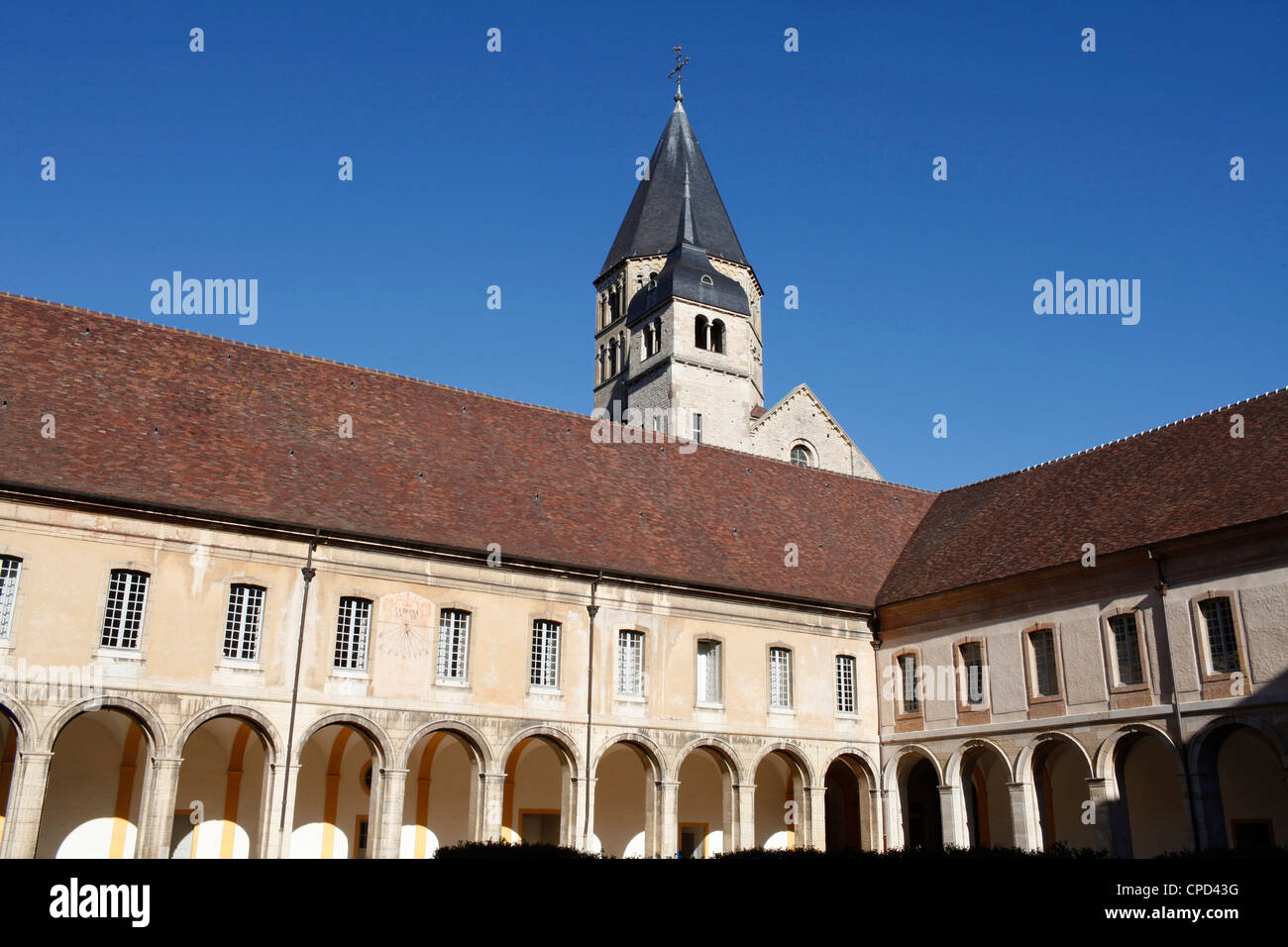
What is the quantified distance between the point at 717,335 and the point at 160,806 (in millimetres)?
36681

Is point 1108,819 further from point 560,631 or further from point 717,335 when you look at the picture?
point 717,335

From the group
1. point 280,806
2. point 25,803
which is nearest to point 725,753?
point 280,806

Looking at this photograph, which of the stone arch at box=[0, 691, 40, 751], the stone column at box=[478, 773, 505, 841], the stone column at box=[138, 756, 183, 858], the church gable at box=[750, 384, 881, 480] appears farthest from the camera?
the church gable at box=[750, 384, 881, 480]

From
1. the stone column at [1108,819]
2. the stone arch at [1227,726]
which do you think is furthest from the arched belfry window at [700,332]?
the stone arch at [1227,726]

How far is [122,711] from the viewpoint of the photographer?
62.3ft

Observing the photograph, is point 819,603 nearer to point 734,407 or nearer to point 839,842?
point 839,842

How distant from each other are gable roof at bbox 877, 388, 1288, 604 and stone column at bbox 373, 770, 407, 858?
1261 centimetres

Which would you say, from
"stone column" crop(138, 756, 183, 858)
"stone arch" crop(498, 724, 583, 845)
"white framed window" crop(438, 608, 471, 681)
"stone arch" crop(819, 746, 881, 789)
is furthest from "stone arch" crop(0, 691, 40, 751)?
"stone arch" crop(819, 746, 881, 789)

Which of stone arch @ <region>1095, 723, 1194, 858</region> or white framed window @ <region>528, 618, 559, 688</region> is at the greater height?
white framed window @ <region>528, 618, 559, 688</region>

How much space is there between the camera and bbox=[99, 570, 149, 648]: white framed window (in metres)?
19.3

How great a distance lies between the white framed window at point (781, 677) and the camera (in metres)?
26.2

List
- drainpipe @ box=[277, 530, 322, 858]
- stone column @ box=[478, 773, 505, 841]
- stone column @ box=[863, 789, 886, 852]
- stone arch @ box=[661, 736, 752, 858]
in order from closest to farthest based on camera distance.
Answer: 1. drainpipe @ box=[277, 530, 322, 858]
2. stone column @ box=[478, 773, 505, 841]
3. stone arch @ box=[661, 736, 752, 858]
4. stone column @ box=[863, 789, 886, 852]

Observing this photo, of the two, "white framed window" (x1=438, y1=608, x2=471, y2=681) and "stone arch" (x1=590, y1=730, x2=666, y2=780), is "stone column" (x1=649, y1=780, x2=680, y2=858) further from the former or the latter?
"white framed window" (x1=438, y1=608, x2=471, y2=681)
